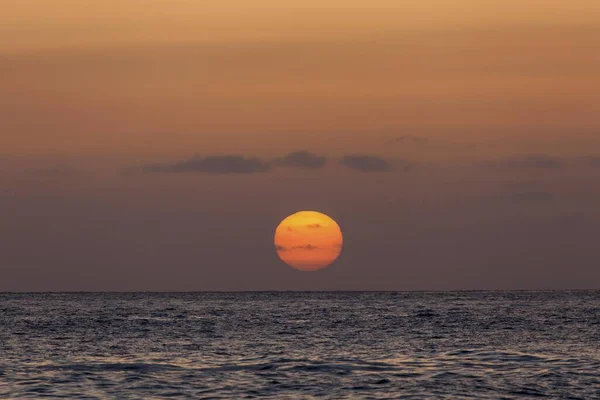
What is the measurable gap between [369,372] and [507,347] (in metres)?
18.8

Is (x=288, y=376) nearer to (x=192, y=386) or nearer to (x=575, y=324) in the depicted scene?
(x=192, y=386)

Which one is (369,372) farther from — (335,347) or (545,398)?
(335,347)

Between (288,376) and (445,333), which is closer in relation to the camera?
(288,376)

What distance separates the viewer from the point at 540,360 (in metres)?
55.9

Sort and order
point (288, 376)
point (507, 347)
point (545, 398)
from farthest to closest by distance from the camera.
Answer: point (507, 347), point (288, 376), point (545, 398)

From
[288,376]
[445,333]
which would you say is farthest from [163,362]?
[445,333]

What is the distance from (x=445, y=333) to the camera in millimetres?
81688

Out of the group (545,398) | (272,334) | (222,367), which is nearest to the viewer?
(545,398)

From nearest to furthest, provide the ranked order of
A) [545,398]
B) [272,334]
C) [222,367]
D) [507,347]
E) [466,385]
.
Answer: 1. [545,398]
2. [466,385]
3. [222,367]
4. [507,347]
5. [272,334]

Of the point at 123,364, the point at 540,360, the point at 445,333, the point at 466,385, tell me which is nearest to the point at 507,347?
the point at 540,360

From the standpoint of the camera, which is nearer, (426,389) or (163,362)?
(426,389)

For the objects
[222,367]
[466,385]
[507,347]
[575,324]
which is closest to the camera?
[466,385]

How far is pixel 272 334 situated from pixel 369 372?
31.8 meters

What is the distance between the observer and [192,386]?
149 ft
